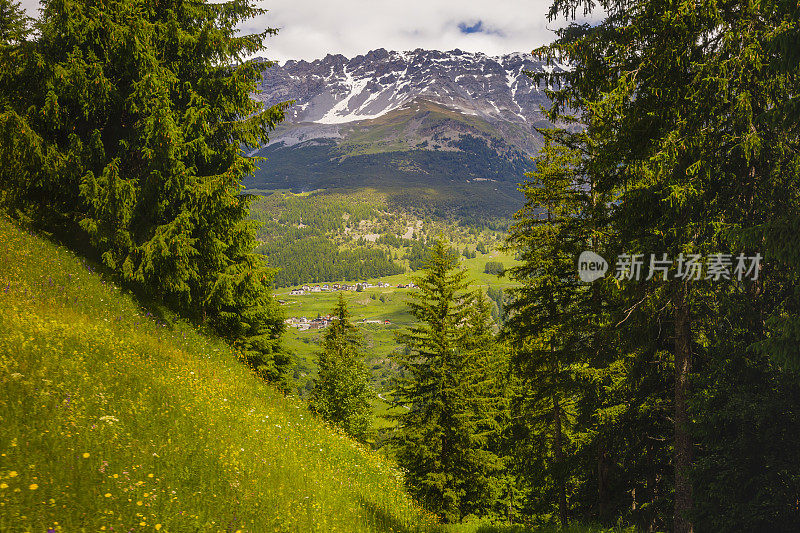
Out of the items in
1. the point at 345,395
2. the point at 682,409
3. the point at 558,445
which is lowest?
the point at 345,395

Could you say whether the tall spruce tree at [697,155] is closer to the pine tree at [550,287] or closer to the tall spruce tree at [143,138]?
the pine tree at [550,287]

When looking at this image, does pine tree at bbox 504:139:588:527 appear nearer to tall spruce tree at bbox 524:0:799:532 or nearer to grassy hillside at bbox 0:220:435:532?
tall spruce tree at bbox 524:0:799:532

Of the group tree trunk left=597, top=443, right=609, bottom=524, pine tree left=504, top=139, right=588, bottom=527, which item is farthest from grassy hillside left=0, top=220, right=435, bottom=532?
tree trunk left=597, top=443, right=609, bottom=524

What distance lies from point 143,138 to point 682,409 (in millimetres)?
15630

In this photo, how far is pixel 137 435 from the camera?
20.5 feet

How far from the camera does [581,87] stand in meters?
10.3

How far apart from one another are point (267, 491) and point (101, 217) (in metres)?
9.82

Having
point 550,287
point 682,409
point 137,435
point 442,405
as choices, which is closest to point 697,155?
point 682,409

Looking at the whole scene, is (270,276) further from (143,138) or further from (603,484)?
(603,484)

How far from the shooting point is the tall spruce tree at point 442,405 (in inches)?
687

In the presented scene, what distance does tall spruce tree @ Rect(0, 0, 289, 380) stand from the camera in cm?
1166

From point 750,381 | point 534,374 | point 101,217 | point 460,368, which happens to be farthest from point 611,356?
point 101,217

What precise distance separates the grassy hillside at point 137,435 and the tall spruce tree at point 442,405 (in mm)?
6054

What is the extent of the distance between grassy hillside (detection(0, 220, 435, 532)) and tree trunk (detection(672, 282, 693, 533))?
18.6 ft
